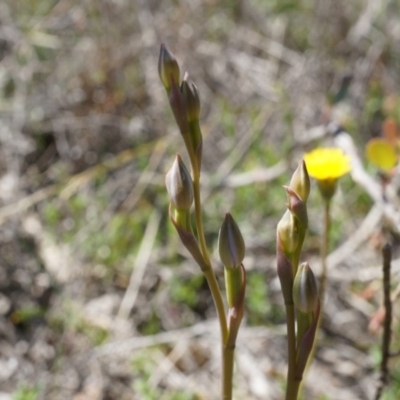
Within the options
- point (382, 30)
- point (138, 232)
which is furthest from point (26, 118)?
point (382, 30)

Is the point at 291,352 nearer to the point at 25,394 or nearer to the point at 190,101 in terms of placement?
the point at 190,101

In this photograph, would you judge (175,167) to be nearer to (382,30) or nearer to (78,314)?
(78,314)

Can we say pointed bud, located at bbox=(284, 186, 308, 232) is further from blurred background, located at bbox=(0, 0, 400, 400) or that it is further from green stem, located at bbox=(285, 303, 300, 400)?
blurred background, located at bbox=(0, 0, 400, 400)

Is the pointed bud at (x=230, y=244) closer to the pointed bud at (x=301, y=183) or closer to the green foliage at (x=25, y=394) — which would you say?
the pointed bud at (x=301, y=183)

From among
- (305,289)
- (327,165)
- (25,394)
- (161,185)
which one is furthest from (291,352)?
(161,185)

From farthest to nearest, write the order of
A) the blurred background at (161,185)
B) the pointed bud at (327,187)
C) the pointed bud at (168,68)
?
the blurred background at (161,185) → the pointed bud at (327,187) → the pointed bud at (168,68)

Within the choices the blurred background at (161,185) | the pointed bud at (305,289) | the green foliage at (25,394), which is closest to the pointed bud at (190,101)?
the pointed bud at (305,289)
